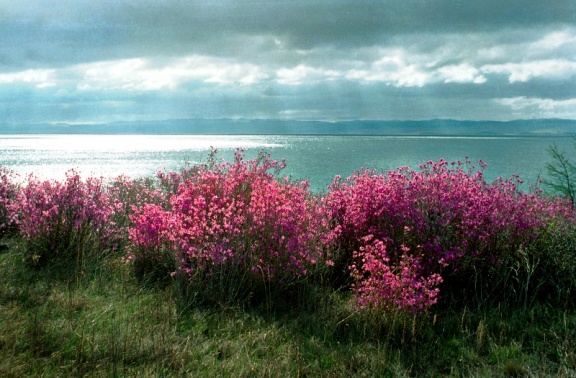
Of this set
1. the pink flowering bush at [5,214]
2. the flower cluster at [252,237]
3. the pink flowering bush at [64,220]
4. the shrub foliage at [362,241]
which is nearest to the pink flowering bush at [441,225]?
the shrub foliage at [362,241]

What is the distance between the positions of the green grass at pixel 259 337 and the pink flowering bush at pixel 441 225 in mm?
585

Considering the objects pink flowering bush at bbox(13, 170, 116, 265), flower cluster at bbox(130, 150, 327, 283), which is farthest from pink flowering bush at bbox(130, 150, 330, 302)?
pink flowering bush at bbox(13, 170, 116, 265)

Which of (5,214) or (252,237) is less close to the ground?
(252,237)

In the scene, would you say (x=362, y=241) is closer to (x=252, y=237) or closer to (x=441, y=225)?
(x=441, y=225)

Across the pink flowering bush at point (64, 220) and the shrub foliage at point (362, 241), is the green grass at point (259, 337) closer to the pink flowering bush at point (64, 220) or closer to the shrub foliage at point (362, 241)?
the shrub foliage at point (362, 241)

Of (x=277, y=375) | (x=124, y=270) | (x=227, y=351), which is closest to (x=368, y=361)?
(x=277, y=375)

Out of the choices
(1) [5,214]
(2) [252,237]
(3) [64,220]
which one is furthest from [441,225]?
(1) [5,214]

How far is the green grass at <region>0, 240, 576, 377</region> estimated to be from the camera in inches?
184

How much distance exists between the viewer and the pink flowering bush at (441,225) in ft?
21.4

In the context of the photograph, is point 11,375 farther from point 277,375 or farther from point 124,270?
point 124,270

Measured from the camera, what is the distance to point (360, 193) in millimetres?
7504

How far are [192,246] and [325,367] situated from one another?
2.44 metres

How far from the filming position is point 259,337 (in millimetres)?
5266

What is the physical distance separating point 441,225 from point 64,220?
5.93 metres
